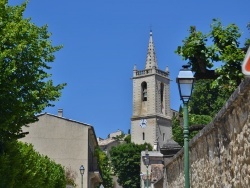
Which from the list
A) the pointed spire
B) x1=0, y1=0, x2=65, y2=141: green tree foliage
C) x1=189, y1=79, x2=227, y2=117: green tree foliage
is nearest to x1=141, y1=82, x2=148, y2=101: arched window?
the pointed spire

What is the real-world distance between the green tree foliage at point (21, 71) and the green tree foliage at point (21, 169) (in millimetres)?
2093

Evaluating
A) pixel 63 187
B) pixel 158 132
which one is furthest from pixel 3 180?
pixel 158 132

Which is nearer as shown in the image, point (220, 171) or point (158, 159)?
point (220, 171)

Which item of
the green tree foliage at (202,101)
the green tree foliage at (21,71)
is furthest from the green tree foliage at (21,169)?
the green tree foliage at (202,101)

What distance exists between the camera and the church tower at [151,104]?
12562 cm

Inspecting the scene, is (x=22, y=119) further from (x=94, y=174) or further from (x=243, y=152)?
(x=94, y=174)

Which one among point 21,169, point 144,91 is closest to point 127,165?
point 144,91

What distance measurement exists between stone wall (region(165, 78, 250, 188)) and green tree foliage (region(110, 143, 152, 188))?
8040cm

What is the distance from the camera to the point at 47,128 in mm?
48750

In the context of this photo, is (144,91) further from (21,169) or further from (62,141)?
(21,169)

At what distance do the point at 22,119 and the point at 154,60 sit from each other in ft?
401

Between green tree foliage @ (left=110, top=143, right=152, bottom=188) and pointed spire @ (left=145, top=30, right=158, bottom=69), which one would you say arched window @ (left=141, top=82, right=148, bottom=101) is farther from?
green tree foliage @ (left=110, top=143, right=152, bottom=188)

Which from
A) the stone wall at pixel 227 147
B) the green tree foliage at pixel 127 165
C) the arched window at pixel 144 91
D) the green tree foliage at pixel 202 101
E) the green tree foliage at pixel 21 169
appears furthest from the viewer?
the arched window at pixel 144 91

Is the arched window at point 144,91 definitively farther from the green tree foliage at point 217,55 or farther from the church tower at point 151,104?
the green tree foliage at point 217,55
